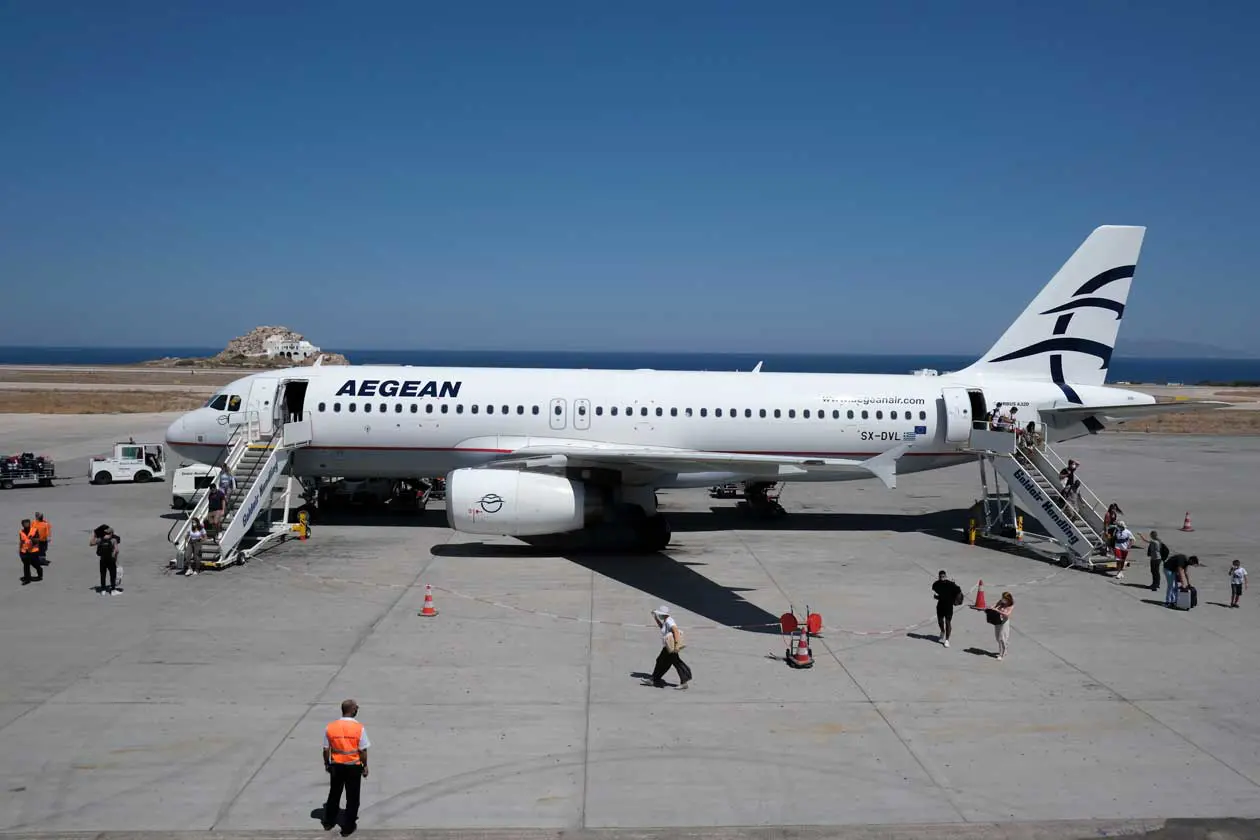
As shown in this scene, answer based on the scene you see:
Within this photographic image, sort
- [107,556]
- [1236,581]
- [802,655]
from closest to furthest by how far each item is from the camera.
Answer: [802,655] < [107,556] < [1236,581]

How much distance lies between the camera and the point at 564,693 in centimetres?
1351

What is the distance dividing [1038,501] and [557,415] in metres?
12.9

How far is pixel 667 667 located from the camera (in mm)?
13680

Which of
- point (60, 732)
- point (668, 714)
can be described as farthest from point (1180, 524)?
point (60, 732)

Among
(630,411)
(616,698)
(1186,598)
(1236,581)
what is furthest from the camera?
(630,411)

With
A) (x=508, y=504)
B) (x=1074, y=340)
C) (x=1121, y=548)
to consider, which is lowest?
(x=1121, y=548)

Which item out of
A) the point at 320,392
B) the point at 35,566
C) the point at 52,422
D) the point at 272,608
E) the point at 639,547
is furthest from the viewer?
the point at 52,422

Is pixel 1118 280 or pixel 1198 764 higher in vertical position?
pixel 1118 280

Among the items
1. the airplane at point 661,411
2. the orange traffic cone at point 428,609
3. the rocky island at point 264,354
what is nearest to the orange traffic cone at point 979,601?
the airplane at point 661,411

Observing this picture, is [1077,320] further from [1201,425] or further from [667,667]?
[1201,425]

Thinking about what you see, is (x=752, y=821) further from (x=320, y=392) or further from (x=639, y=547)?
(x=320, y=392)

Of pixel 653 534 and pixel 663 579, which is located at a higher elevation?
pixel 653 534

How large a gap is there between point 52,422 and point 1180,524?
193ft

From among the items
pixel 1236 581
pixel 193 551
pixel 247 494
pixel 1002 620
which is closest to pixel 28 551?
pixel 193 551
